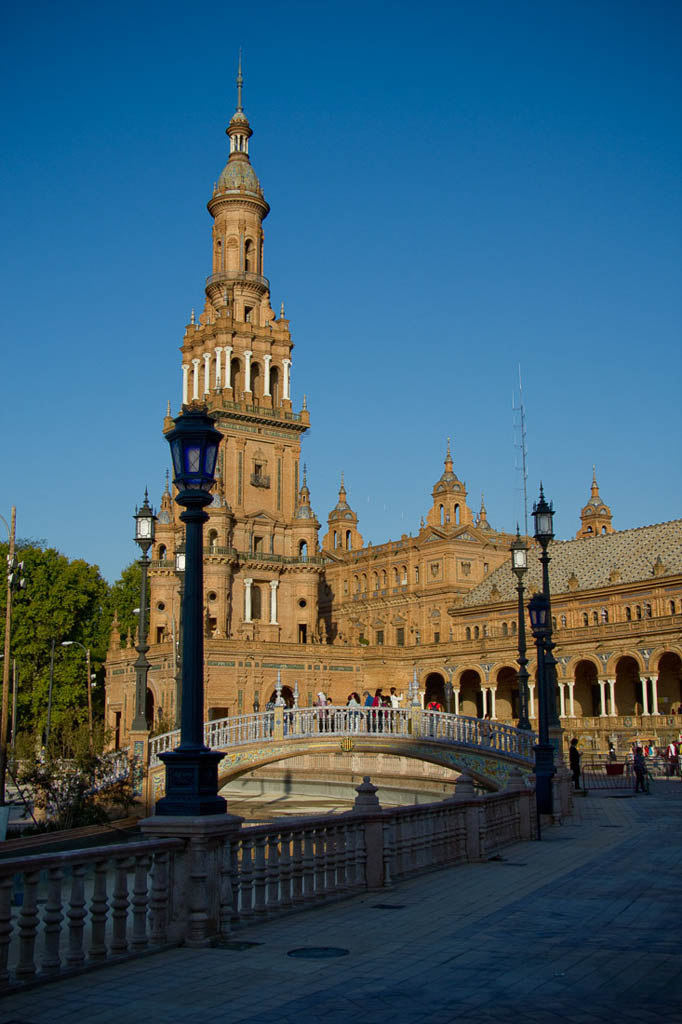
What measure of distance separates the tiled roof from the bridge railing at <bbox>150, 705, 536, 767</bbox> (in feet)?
99.4

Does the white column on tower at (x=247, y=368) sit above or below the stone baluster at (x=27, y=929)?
above

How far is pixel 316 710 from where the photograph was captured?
109ft

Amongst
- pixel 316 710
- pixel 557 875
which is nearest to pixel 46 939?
pixel 557 875

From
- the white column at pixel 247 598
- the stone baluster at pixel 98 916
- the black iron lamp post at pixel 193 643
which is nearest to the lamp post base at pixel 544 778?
the black iron lamp post at pixel 193 643

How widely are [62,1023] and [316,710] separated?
86.4 feet

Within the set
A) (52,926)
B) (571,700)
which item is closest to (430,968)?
(52,926)

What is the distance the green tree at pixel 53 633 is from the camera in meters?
67.3

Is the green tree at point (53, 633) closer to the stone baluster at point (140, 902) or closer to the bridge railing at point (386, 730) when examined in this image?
the bridge railing at point (386, 730)

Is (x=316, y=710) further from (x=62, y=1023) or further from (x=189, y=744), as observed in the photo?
(x=62, y=1023)

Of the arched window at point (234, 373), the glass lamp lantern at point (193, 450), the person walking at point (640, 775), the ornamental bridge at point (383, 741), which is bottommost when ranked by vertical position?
the person walking at point (640, 775)

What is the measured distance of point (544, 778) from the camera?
22453 mm

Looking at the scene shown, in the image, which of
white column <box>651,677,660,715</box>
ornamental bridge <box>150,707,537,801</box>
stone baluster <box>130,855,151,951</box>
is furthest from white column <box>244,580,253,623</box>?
stone baluster <box>130,855,151,951</box>

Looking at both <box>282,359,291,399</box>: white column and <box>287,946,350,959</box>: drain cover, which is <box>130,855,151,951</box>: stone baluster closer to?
<box>287,946,350,959</box>: drain cover

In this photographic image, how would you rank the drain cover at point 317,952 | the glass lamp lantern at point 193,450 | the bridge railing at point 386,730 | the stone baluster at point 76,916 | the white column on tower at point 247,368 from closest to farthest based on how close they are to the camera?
the stone baluster at point 76,916 < the drain cover at point 317,952 < the glass lamp lantern at point 193,450 < the bridge railing at point 386,730 < the white column on tower at point 247,368
